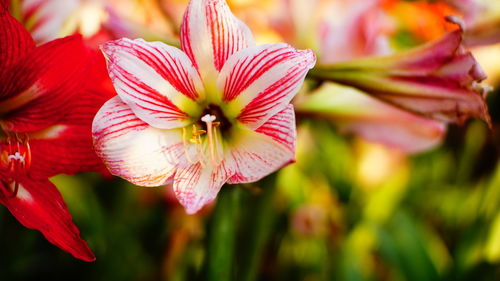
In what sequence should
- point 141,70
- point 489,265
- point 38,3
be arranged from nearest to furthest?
point 141,70 < point 38,3 < point 489,265

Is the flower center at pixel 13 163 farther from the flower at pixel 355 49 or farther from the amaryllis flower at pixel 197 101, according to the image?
the flower at pixel 355 49

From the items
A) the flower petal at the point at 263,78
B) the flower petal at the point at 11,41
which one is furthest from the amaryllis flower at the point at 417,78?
the flower petal at the point at 11,41

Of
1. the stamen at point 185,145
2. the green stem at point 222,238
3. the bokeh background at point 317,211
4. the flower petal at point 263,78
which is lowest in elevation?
the bokeh background at point 317,211

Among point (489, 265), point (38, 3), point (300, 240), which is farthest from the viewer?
point (300, 240)

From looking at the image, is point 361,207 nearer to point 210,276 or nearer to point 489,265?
point 489,265

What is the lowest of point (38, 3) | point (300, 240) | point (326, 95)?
point (300, 240)

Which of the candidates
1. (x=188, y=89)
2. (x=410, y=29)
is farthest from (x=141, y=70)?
(x=410, y=29)

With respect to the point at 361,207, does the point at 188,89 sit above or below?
above
